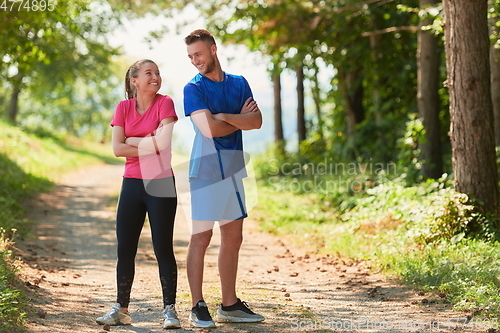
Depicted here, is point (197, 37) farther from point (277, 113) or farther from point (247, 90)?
point (277, 113)

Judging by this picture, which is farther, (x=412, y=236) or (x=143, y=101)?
(x=412, y=236)

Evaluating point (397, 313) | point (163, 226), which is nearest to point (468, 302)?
point (397, 313)

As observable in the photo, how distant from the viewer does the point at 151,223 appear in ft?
15.8

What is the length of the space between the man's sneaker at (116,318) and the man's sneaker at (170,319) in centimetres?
33

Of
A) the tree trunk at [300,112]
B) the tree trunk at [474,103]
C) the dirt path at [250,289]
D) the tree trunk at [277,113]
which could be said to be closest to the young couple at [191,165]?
the dirt path at [250,289]

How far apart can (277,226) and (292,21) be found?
21.6 feet

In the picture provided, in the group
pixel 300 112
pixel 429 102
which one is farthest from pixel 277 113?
pixel 429 102

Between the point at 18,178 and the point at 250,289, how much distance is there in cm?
927

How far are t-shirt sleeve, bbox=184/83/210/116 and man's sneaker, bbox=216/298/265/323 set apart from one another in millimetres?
1627

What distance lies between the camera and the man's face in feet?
15.6

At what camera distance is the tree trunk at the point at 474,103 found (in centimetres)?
775

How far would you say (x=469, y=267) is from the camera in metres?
6.09

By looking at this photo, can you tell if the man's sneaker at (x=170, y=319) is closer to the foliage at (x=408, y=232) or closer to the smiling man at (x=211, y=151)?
the smiling man at (x=211, y=151)

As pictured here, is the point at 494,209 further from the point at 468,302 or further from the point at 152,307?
the point at 152,307
